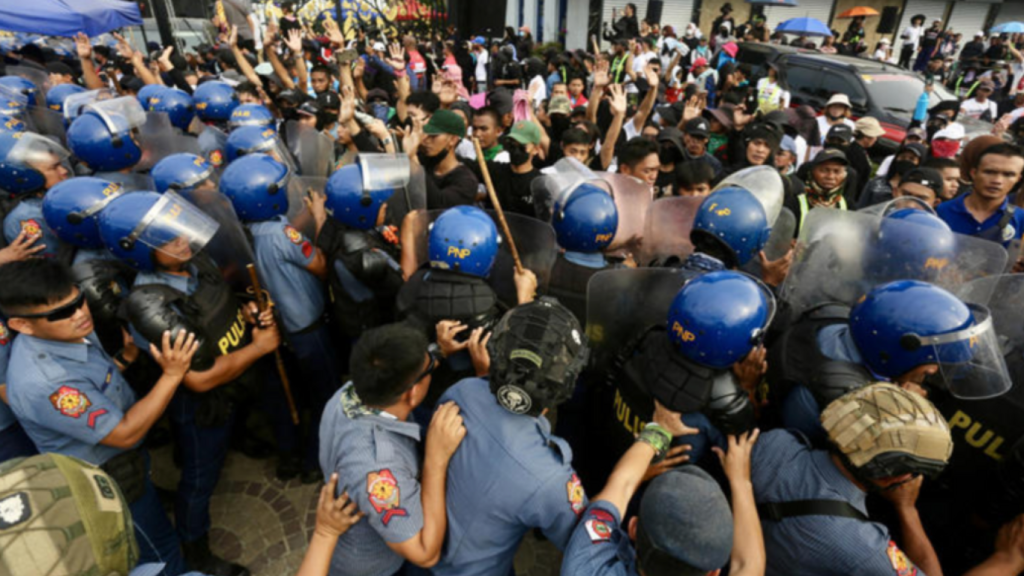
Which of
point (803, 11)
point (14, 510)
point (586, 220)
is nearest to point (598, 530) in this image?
point (14, 510)

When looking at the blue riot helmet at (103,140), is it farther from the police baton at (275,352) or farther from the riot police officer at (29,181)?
the police baton at (275,352)

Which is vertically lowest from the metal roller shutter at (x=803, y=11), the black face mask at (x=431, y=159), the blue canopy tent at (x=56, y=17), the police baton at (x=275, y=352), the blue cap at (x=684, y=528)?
the police baton at (x=275, y=352)

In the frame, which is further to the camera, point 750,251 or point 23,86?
point 23,86

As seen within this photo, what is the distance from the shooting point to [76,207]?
2.70 m

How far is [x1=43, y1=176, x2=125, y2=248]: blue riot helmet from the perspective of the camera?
2695mm

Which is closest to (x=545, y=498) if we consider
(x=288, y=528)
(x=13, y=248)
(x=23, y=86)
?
(x=288, y=528)

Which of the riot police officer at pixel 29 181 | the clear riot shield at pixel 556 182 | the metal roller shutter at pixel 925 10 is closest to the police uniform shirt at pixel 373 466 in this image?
the clear riot shield at pixel 556 182

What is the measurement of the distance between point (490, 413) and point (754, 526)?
90 cm

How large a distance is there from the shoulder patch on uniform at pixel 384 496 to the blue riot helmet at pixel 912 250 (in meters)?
2.48

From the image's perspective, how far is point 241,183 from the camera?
2918 millimetres

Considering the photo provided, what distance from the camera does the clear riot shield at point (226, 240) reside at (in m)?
2.87

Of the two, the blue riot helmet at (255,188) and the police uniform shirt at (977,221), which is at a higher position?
the blue riot helmet at (255,188)

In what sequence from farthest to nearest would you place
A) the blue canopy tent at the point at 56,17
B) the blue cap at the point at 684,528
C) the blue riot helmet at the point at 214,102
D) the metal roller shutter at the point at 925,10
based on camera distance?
the metal roller shutter at the point at 925,10, the blue canopy tent at the point at 56,17, the blue riot helmet at the point at 214,102, the blue cap at the point at 684,528

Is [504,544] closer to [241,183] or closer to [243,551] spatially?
[243,551]
